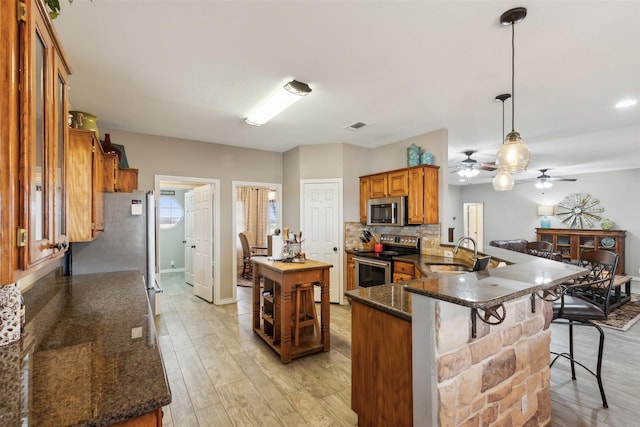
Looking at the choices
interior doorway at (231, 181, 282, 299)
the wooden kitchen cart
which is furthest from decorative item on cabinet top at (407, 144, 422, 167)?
interior doorway at (231, 181, 282, 299)

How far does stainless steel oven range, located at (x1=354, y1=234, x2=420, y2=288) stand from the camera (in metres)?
4.02

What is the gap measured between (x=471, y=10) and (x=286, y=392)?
294cm

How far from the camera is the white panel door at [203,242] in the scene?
4.84m

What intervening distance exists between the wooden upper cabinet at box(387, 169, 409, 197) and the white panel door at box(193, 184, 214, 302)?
2847 mm

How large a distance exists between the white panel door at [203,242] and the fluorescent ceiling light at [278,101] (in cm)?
188

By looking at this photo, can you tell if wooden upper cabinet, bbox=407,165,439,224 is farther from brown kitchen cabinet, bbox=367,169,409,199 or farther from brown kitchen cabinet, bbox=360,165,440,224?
brown kitchen cabinet, bbox=367,169,409,199

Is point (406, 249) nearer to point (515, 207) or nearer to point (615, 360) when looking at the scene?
point (615, 360)

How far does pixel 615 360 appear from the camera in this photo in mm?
2887

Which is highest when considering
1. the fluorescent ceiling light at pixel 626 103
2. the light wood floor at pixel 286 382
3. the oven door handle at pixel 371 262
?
the fluorescent ceiling light at pixel 626 103

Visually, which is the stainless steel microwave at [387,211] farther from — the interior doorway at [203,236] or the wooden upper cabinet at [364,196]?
the interior doorway at [203,236]

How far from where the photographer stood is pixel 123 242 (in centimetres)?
293

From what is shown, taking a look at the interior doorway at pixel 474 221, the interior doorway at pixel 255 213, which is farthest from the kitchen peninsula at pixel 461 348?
the interior doorway at pixel 474 221

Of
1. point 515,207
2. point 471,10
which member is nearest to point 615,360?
point 471,10

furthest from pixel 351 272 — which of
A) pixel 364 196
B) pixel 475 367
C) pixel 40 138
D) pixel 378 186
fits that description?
pixel 40 138
